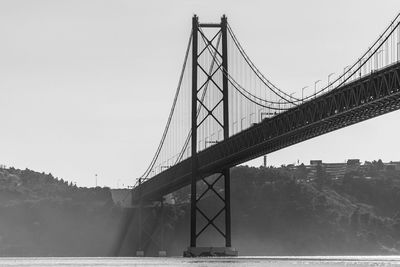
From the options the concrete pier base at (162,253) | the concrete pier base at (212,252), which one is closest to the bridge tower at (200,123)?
the concrete pier base at (212,252)

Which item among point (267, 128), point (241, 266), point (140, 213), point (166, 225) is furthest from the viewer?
point (166, 225)

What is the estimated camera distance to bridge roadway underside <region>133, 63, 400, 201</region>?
78375mm

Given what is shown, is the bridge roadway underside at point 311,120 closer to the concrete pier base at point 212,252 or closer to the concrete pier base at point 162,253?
the concrete pier base at point 212,252

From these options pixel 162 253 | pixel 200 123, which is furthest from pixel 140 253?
pixel 200 123

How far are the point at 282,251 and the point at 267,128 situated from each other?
3813 inches

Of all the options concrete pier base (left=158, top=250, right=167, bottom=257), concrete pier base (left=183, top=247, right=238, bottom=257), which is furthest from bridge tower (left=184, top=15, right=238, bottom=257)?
concrete pier base (left=158, top=250, right=167, bottom=257)

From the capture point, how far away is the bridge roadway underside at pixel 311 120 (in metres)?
78.4

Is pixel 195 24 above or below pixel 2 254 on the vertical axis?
above

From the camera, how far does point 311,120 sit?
8988cm

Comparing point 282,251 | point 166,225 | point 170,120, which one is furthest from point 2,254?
point 170,120

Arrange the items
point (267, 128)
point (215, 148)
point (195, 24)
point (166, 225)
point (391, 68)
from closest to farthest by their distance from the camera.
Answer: point (391, 68) < point (267, 128) < point (215, 148) < point (195, 24) < point (166, 225)

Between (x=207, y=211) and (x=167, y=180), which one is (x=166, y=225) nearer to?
(x=207, y=211)

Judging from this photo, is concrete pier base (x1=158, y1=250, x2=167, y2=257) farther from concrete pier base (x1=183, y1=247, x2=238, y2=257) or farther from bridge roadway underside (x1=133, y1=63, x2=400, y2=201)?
concrete pier base (x1=183, y1=247, x2=238, y2=257)

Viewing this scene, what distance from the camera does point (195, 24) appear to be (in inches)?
4774
